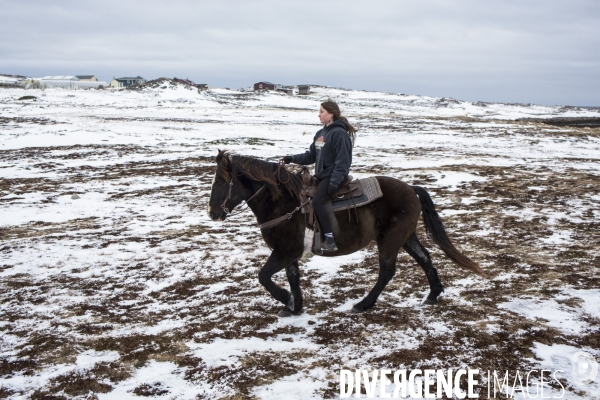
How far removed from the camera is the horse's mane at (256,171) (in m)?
5.89

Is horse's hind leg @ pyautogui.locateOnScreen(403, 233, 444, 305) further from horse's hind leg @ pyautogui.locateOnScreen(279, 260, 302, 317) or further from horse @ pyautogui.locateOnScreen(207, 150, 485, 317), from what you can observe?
horse's hind leg @ pyautogui.locateOnScreen(279, 260, 302, 317)

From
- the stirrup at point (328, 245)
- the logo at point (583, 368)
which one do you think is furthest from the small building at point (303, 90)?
the logo at point (583, 368)

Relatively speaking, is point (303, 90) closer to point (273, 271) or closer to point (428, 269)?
point (428, 269)

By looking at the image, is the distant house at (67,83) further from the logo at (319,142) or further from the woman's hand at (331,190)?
the woman's hand at (331,190)

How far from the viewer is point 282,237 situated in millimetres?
5988

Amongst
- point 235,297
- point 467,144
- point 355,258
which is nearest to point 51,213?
point 235,297

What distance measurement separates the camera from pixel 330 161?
19.7ft

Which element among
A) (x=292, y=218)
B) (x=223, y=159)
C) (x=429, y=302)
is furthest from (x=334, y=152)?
(x=429, y=302)

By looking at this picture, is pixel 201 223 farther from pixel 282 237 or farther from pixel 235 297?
pixel 282 237

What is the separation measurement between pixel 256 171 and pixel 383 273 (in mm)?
2411

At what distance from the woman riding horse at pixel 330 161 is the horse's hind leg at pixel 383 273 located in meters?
0.77

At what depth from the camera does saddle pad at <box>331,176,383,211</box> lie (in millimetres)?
6078

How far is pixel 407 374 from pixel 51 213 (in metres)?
11.5

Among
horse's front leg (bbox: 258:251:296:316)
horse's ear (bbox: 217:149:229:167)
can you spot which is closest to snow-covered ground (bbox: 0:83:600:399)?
horse's front leg (bbox: 258:251:296:316)
